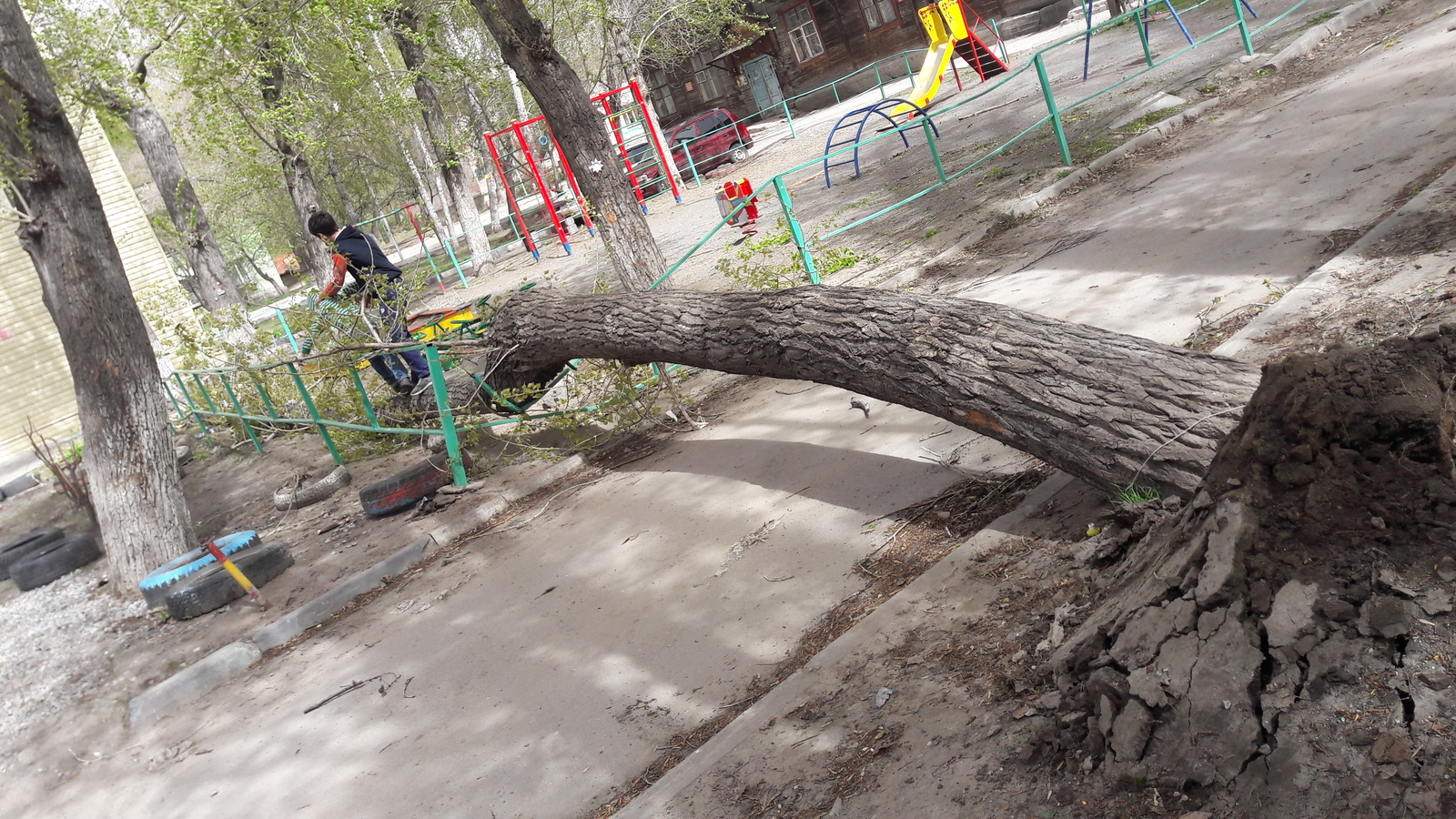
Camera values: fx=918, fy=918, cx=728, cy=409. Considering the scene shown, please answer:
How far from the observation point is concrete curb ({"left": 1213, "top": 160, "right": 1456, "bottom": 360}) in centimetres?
411

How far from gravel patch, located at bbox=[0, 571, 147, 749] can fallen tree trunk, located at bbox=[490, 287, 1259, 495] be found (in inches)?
158

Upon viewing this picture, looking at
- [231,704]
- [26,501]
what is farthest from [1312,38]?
[26,501]

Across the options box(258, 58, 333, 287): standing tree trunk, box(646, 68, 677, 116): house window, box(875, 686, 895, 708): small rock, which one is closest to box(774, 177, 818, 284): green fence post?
box(875, 686, 895, 708): small rock

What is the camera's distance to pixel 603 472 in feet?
20.1

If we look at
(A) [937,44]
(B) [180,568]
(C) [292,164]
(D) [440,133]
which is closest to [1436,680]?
(B) [180,568]

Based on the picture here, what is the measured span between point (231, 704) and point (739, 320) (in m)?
→ 3.22

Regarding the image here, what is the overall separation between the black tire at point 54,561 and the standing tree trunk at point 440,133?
11.2 meters

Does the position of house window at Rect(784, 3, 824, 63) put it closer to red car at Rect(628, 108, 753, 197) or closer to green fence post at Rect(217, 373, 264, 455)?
red car at Rect(628, 108, 753, 197)

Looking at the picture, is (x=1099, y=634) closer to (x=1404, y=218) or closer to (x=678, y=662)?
(x=678, y=662)

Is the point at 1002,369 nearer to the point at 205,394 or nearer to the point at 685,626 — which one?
the point at 685,626

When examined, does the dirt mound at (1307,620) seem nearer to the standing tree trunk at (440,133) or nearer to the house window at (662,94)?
the standing tree trunk at (440,133)

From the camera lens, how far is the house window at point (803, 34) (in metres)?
31.0

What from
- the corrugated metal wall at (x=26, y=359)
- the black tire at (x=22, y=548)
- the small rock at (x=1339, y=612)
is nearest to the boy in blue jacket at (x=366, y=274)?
the black tire at (x=22, y=548)

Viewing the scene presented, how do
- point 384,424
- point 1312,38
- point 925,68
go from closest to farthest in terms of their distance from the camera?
point 384,424 → point 1312,38 → point 925,68
